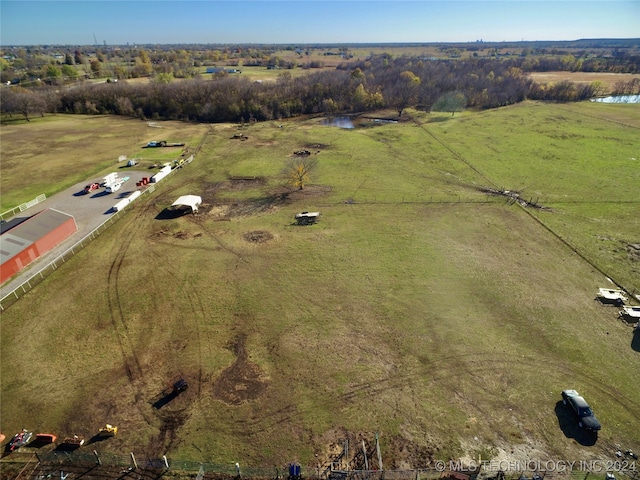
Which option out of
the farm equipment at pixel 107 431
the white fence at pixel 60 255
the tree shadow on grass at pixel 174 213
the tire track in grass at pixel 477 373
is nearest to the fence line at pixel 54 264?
the white fence at pixel 60 255

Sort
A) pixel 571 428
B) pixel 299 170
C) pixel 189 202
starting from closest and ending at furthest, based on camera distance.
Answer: pixel 571 428 < pixel 189 202 < pixel 299 170

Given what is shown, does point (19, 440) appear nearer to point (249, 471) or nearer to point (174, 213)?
point (249, 471)

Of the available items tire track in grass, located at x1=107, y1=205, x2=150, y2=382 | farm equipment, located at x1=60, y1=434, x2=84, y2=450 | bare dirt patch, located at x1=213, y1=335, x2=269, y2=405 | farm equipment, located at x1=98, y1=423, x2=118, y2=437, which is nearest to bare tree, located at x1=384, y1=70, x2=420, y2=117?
tire track in grass, located at x1=107, y1=205, x2=150, y2=382

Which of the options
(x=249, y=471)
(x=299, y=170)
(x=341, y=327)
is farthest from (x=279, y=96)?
(x=249, y=471)

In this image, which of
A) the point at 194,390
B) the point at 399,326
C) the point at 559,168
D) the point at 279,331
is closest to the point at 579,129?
the point at 559,168

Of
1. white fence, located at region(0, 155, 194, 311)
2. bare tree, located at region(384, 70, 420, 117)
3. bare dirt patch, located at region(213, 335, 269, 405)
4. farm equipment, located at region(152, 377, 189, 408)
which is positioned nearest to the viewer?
farm equipment, located at region(152, 377, 189, 408)

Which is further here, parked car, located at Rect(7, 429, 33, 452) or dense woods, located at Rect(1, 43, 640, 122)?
dense woods, located at Rect(1, 43, 640, 122)

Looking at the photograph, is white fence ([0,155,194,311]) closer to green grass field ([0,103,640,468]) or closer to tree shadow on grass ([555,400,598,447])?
green grass field ([0,103,640,468])
